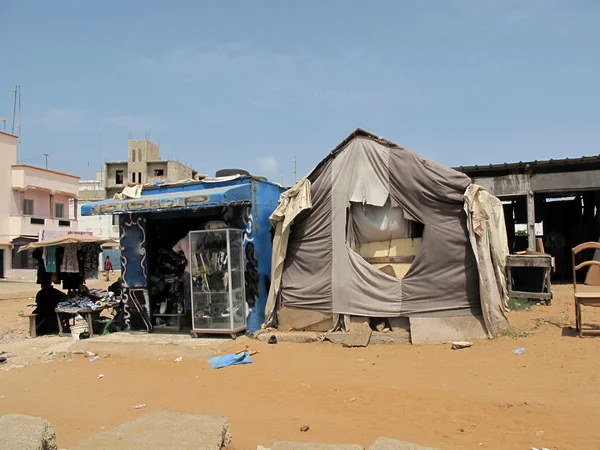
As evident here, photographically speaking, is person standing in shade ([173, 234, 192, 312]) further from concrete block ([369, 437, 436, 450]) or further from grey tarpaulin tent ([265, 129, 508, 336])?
concrete block ([369, 437, 436, 450])

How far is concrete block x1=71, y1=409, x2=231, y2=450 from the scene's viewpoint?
11.9 ft

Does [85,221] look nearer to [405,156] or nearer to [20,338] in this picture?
[20,338]

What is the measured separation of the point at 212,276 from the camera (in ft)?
31.1

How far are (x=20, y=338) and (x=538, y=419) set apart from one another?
1155cm

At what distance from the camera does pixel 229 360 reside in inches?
310

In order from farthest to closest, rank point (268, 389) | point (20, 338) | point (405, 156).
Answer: point (20, 338) < point (405, 156) < point (268, 389)

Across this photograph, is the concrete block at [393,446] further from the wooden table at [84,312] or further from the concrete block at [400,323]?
the wooden table at [84,312]

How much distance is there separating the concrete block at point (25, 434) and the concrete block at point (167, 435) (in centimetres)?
26

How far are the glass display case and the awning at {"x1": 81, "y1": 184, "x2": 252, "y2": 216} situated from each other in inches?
30.9

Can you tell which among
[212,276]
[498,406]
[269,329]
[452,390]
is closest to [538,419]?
[498,406]

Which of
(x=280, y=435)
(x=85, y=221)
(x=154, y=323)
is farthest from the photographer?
(x=85, y=221)

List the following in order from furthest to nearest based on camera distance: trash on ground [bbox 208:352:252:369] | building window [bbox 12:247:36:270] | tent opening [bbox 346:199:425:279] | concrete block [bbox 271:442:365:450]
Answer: building window [bbox 12:247:36:270] → tent opening [bbox 346:199:425:279] → trash on ground [bbox 208:352:252:369] → concrete block [bbox 271:442:365:450]

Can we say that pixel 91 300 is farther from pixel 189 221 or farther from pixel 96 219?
pixel 96 219

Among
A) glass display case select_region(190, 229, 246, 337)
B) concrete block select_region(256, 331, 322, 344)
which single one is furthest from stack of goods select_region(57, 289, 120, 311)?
concrete block select_region(256, 331, 322, 344)
